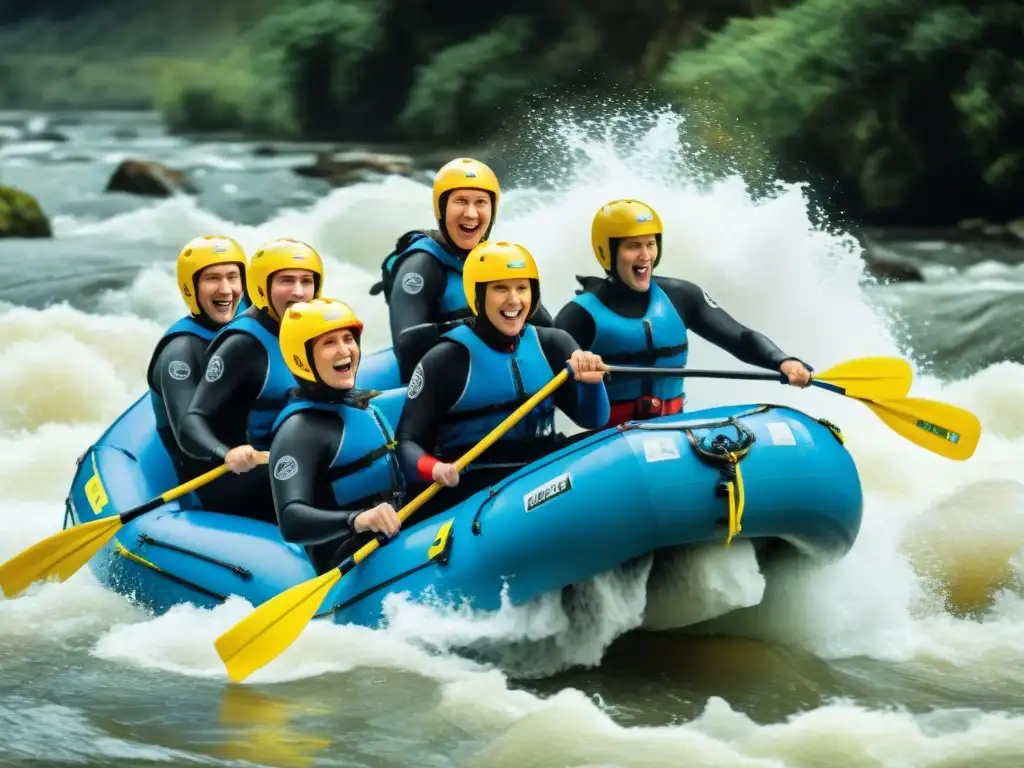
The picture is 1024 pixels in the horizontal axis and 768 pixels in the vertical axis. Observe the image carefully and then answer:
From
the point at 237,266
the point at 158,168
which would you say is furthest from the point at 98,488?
the point at 158,168

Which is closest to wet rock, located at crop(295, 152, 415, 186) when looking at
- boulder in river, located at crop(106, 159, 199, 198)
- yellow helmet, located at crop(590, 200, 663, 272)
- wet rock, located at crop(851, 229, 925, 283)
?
boulder in river, located at crop(106, 159, 199, 198)

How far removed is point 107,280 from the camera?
1224 centimetres

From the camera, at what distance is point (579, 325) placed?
16.2 feet

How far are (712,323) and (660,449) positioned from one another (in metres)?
1.20

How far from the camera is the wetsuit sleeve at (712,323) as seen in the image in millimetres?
4914

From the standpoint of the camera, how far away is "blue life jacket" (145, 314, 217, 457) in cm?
516

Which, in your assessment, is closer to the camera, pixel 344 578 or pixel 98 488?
pixel 344 578

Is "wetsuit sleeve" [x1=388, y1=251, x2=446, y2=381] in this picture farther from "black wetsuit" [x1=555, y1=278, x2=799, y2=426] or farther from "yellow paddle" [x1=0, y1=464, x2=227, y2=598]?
"yellow paddle" [x1=0, y1=464, x2=227, y2=598]

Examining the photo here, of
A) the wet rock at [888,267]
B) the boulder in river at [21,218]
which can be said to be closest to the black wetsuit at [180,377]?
the wet rock at [888,267]

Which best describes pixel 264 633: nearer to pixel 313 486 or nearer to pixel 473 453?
pixel 313 486

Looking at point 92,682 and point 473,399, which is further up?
point 473,399

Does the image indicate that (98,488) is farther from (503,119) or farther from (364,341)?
(503,119)

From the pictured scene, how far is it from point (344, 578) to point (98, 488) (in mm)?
1379

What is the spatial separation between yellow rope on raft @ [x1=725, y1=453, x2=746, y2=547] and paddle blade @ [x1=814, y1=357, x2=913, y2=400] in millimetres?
815
